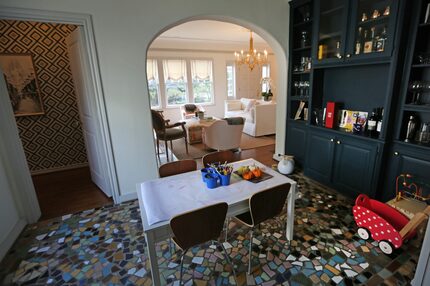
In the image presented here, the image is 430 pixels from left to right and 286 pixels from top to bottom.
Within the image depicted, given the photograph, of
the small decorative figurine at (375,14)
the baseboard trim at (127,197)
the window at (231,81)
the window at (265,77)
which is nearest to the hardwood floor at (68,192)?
the baseboard trim at (127,197)

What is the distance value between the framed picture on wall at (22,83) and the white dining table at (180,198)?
334cm

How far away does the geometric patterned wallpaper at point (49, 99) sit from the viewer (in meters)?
3.64

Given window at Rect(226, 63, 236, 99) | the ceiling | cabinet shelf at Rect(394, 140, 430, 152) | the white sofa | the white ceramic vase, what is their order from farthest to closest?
window at Rect(226, 63, 236, 99) < the white sofa < the ceiling < the white ceramic vase < cabinet shelf at Rect(394, 140, 430, 152)

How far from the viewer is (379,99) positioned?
263 cm

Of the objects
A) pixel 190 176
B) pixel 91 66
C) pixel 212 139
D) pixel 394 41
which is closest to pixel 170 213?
pixel 190 176

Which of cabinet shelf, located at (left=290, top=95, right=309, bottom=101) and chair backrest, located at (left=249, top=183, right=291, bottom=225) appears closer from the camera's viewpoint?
chair backrest, located at (left=249, top=183, right=291, bottom=225)

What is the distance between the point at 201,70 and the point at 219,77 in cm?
74

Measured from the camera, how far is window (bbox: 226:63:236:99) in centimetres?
850

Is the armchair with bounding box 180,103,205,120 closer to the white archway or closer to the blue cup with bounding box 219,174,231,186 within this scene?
the white archway

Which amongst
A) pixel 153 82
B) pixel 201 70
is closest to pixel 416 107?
pixel 201 70

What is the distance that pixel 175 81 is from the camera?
7.82 metres

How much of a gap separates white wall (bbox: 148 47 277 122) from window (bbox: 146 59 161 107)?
8.2 inches

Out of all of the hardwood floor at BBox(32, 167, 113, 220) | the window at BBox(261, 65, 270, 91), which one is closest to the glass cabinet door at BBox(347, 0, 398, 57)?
the hardwood floor at BBox(32, 167, 113, 220)

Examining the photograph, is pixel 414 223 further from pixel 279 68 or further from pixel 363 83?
pixel 279 68
